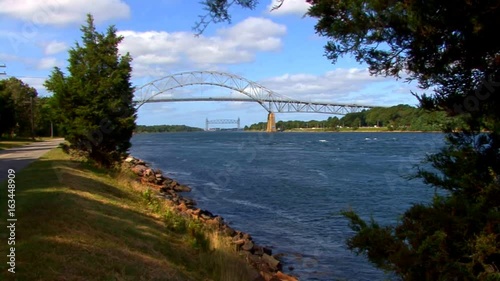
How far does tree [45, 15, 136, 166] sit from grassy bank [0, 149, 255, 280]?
5348 millimetres

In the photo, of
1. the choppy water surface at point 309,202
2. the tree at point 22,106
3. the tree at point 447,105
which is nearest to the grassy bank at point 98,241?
the choppy water surface at point 309,202

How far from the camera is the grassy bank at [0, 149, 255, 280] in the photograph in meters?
6.23

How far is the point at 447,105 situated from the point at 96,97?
1702cm

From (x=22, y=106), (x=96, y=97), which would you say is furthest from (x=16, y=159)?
(x=22, y=106)

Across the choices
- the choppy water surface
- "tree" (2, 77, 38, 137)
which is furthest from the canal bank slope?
"tree" (2, 77, 38, 137)

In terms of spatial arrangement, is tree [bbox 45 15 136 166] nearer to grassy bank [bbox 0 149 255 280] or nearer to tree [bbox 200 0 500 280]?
grassy bank [bbox 0 149 255 280]

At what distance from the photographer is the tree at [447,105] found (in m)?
3.79

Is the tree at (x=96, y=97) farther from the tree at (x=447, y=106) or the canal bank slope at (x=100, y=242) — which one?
the tree at (x=447, y=106)

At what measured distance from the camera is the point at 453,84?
427 centimetres

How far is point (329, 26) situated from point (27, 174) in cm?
1394

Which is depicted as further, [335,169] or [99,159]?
[335,169]

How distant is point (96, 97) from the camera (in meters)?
18.9

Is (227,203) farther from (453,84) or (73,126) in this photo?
(453,84)

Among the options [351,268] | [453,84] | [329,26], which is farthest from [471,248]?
[351,268]
